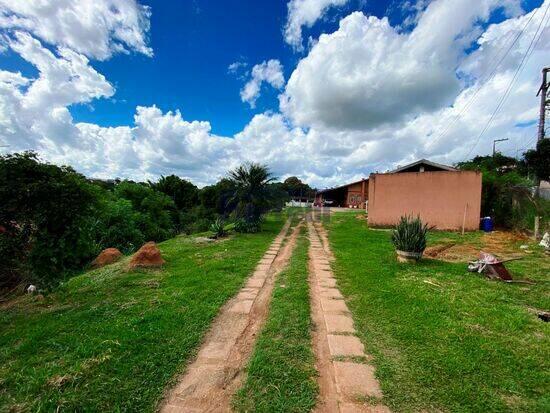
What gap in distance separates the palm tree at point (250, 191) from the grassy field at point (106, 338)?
690 centimetres

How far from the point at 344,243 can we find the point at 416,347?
21.5ft

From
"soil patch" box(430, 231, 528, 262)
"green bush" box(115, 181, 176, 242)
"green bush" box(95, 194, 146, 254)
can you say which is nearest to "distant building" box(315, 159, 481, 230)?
"soil patch" box(430, 231, 528, 262)

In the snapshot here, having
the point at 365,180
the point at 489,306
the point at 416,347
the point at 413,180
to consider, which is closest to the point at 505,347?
the point at 416,347

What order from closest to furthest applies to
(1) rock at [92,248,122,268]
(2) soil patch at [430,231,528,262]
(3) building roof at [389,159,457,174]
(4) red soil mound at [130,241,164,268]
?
(4) red soil mound at [130,241,164,268] < (1) rock at [92,248,122,268] < (2) soil patch at [430,231,528,262] < (3) building roof at [389,159,457,174]

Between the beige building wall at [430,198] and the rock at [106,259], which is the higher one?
the beige building wall at [430,198]

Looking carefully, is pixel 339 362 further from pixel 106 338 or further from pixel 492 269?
pixel 492 269

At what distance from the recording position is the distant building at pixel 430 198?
1247cm

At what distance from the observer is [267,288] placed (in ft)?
16.3

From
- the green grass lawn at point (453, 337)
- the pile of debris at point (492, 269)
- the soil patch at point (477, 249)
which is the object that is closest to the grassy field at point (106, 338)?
the green grass lawn at point (453, 337)

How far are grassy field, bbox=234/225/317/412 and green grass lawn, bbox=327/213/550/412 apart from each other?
2.17 ft

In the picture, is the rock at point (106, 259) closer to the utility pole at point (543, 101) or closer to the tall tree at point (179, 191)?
the utility pole at point (543, 101)

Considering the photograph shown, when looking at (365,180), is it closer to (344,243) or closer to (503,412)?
(344,243)

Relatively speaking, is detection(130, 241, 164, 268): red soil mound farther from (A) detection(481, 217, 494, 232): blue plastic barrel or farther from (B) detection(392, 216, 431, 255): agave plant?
(A) detection(481, 217, 494, 232): blue plastic barrel

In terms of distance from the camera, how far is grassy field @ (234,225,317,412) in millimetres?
2170
